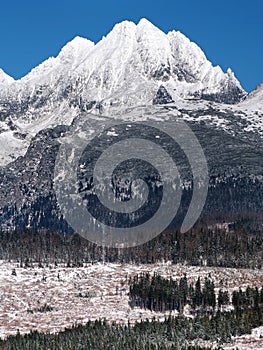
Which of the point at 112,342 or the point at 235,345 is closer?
the point at 235,345

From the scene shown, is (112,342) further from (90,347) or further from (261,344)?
(261,344)

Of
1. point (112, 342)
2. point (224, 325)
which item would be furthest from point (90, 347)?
point (224, 325)

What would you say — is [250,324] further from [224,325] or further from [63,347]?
[63,347]

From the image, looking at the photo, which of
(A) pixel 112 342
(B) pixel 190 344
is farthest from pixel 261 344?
(A) pixel 112 342

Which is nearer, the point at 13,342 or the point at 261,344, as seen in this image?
the point at 261,344

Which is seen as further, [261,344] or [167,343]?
[167,343]

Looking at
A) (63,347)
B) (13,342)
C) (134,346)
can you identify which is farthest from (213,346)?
(13,342)

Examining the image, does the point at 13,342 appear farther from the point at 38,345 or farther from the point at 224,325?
the point at 224,325
